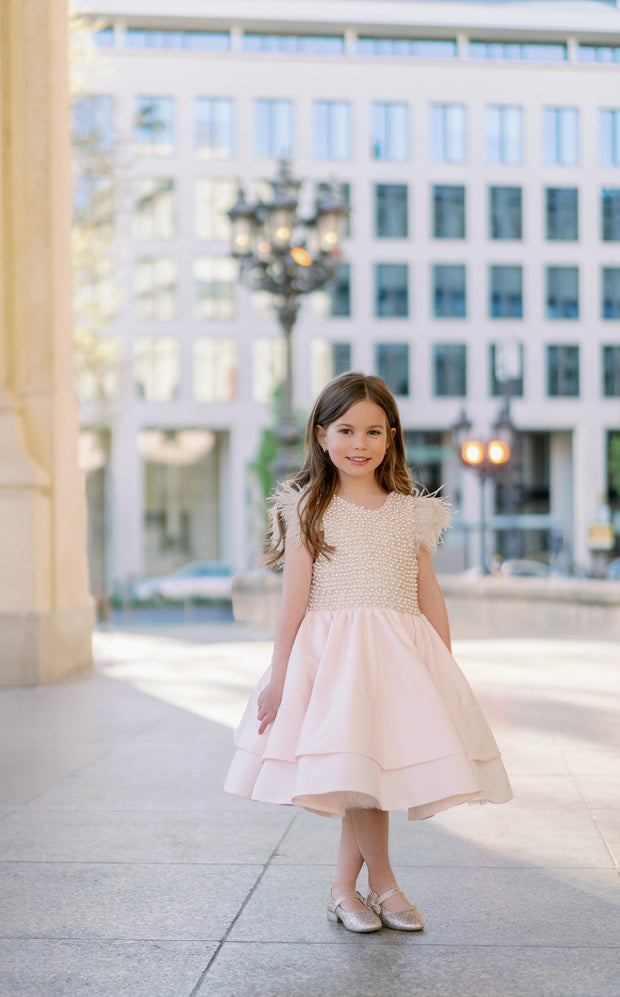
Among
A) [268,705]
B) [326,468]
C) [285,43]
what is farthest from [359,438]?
[285,43]

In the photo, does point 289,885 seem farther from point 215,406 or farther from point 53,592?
point 215,406

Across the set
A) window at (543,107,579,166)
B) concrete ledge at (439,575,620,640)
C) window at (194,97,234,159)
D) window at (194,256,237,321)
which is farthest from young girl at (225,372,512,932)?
window at (543,107,579,166)

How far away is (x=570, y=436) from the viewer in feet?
179

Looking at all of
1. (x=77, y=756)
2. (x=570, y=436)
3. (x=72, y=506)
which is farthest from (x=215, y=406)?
(x=77, y=756)

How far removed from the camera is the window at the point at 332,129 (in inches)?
2036

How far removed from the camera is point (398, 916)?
3383 millimetres

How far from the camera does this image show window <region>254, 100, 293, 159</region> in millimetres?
51406

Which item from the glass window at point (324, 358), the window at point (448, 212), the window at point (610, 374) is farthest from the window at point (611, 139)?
the glass window at point (324, 358)

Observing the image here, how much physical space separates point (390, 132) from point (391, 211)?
11.1 feet

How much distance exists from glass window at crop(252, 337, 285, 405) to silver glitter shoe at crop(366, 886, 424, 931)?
47802 mm

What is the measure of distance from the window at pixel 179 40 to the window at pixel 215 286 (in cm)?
916

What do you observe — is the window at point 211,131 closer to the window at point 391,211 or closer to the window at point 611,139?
the window at point 391,211

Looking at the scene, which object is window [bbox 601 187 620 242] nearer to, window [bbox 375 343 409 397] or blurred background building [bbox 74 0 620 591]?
blurred background building [bbox 74 0 620 591]

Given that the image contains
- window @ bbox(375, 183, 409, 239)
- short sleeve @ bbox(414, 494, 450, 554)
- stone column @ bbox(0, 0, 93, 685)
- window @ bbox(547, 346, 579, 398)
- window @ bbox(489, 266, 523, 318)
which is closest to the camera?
short sleeve @ bbox(414, 494, 450, 554)
